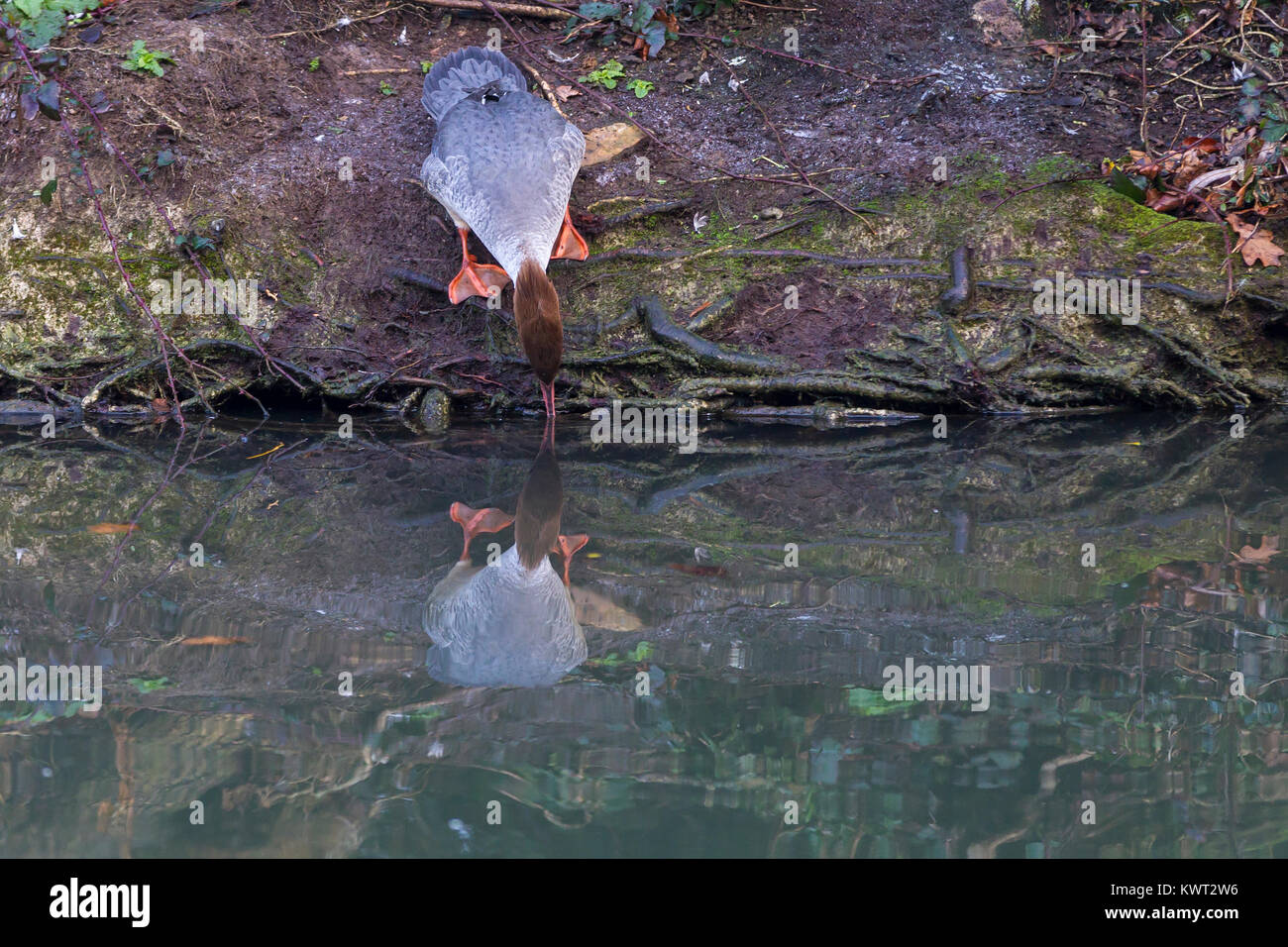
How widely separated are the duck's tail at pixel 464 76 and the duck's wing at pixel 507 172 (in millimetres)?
342

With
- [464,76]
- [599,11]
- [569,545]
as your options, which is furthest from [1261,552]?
[599,11]

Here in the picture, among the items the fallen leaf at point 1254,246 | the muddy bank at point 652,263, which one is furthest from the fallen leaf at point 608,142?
the fallen leaf at point 1254,246

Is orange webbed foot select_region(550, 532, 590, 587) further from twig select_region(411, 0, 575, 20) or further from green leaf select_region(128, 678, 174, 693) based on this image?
twig select_region(411, 0, 575, 20)

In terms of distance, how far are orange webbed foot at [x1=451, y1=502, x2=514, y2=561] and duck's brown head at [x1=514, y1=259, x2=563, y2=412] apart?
1.11m

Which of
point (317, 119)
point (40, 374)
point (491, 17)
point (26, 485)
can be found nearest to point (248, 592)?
point (26, 485)

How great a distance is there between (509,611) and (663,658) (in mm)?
615

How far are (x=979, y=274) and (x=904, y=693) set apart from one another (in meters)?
4.00

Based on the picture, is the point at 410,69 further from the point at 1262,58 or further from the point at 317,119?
the point at 1262,58

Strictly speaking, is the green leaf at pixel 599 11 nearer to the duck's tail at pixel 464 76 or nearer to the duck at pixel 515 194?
the duck's tail at pixel 464 76

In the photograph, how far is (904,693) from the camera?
307cm

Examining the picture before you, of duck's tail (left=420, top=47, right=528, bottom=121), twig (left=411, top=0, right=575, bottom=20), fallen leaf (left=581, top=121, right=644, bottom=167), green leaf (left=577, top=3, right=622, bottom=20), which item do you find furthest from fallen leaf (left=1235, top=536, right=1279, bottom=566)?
twig (left=411, top=0, right=575, bottom=20)

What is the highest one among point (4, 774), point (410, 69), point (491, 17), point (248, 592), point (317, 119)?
point (491, 17)

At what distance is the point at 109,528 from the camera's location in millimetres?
4371

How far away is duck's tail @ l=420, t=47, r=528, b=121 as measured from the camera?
660cm
